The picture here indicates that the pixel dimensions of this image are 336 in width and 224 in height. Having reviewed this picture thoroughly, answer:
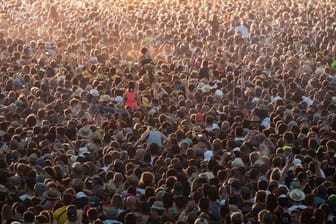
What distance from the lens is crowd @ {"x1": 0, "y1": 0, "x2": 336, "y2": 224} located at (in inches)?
499

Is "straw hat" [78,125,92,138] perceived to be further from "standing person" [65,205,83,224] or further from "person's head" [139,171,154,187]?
"standing person" [65,205,83,224]

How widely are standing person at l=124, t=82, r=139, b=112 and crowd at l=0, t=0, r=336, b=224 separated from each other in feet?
0.15

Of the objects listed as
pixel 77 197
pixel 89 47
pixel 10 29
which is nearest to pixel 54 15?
pixel 10 29

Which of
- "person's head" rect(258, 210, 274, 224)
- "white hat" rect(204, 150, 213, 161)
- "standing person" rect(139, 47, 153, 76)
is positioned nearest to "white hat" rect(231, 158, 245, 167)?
"white hat" rect(204, 150, 213, 161)

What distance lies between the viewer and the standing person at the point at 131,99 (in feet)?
58.9

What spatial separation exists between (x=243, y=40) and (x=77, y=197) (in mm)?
11966

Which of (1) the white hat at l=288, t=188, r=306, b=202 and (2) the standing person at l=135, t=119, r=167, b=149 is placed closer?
(1) the white hat at l=288, t=188, r=306, b=202

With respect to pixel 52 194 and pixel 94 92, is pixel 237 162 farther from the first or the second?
pixel 94 92

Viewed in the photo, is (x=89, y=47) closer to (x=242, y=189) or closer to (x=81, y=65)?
(x=81, y=65)

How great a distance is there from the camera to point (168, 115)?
1730 centimetres

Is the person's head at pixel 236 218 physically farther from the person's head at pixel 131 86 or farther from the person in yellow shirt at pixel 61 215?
the person's head at pixel 131 86

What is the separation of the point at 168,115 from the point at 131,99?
1216 mm

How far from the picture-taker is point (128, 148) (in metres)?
14.9

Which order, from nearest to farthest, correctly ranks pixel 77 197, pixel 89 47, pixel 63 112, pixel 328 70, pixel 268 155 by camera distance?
pixel 77 197 → pixel 268 155 → pixel 63 112 → pixel 328 70 → pixel 89 47
